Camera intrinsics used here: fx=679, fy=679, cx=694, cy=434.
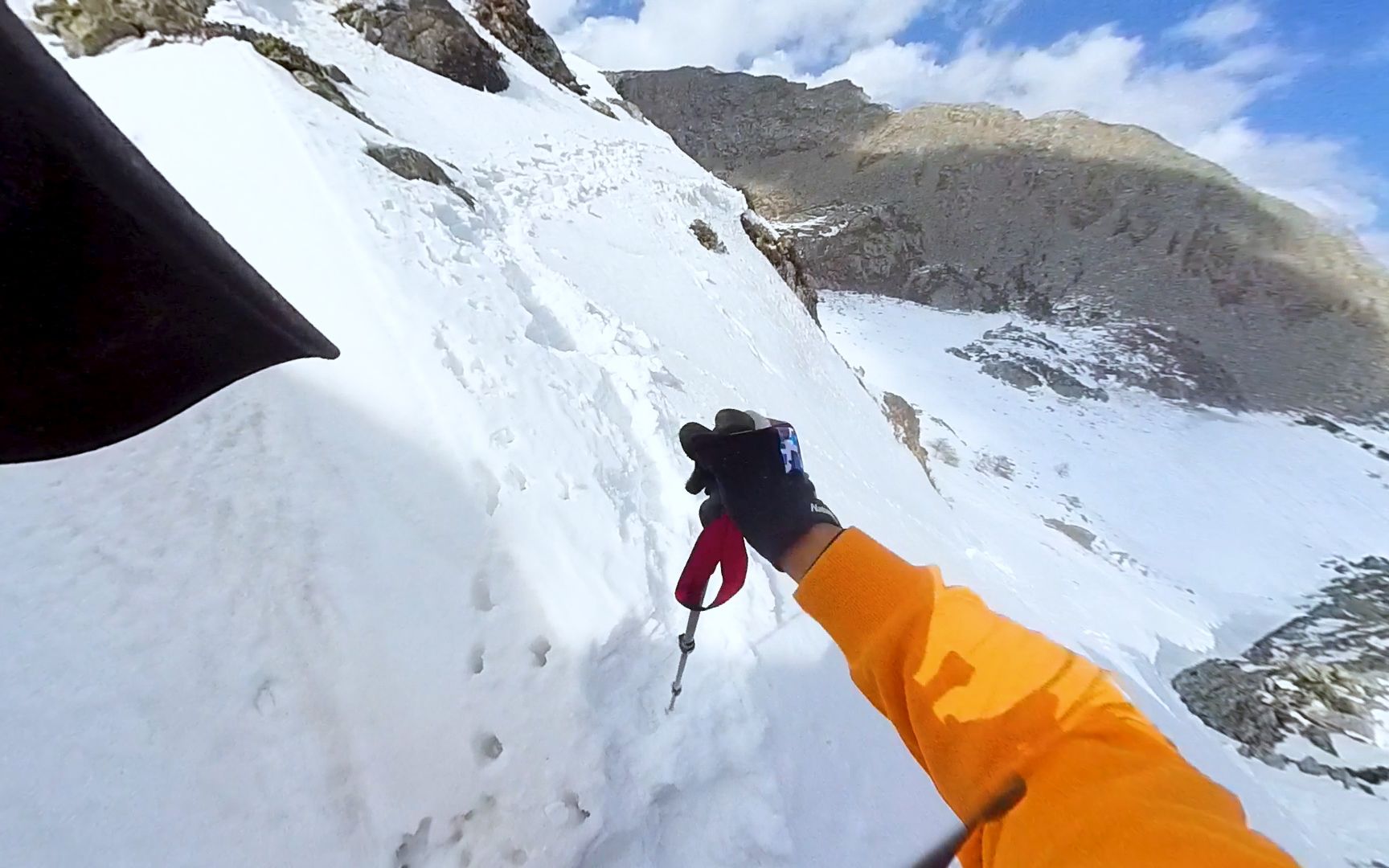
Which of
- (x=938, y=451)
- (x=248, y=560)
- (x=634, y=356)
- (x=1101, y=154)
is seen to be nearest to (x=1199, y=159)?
(x=1101, y=154)

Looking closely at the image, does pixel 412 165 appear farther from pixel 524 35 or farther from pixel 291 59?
pixel 524 35

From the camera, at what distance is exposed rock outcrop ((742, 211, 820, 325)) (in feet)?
40.0

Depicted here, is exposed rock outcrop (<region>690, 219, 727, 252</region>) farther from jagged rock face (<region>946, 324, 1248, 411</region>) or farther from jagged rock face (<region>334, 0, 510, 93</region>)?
jagged rock face (<region>946, 324, 1248, 411</region>)

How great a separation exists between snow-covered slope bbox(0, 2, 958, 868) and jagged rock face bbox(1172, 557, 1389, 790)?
8.05 meters

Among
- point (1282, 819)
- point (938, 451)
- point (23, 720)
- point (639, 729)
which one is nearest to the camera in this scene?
point (23, 720)

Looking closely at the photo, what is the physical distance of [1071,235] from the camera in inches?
1321

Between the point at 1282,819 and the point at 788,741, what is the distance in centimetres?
495

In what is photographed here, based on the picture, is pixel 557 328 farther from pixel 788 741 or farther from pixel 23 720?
pixel 23 720

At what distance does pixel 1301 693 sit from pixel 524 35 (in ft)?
62.6

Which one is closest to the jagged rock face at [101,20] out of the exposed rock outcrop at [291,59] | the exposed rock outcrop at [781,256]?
the exposed rock outcrop at [291,59]

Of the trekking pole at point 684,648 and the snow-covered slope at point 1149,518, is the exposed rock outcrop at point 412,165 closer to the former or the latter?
the trekking pole at point 684,648

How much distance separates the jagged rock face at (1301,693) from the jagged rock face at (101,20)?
13007 millimetres

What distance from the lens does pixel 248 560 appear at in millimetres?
1988

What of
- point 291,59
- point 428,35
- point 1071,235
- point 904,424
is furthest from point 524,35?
point 1071,235
